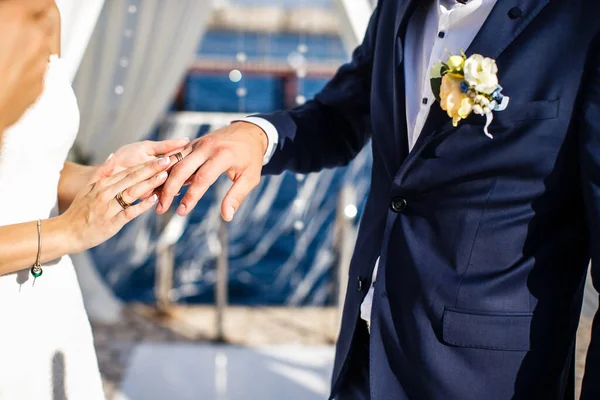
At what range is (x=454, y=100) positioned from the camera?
1.03m

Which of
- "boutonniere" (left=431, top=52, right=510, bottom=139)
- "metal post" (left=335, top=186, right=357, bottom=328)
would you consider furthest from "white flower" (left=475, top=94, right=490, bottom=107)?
"metal post" (left=335, top=186, right=357, bottom=328)

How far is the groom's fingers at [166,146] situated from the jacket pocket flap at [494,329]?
0.59m

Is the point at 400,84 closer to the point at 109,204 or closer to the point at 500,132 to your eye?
the point at 500,132

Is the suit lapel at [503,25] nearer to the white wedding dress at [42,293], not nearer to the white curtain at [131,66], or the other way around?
the white wedding dress at [42,293]

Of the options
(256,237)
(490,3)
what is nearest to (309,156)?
(490,3)

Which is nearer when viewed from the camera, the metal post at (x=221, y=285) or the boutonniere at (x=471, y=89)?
the boutonniere at (x=471, y=89)

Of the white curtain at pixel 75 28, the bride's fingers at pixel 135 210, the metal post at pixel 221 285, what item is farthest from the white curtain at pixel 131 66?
the bride's fingers at pixel 135 210

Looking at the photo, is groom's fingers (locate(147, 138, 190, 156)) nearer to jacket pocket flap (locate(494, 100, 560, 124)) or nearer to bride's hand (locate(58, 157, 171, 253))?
bride's hand (locate(58, 157, 171, 253))

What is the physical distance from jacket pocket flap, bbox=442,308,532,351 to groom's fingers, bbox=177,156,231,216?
469mm

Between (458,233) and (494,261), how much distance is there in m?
0.07

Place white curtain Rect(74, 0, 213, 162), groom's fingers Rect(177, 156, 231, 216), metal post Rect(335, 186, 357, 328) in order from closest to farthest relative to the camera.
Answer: groom's fingers Rect(177, 156, 231, 216) → metal post Rect(335, 186, 357, 328) → white curtain Rect(74, 0, 213, 162)

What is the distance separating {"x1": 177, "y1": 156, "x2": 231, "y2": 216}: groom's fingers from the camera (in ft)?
3.58

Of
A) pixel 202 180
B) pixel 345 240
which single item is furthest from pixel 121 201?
pixel 345 240

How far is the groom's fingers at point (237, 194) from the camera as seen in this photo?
1.10m
